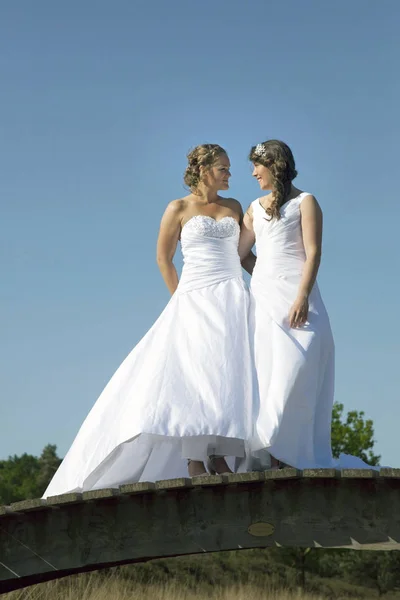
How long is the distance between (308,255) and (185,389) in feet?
5.41

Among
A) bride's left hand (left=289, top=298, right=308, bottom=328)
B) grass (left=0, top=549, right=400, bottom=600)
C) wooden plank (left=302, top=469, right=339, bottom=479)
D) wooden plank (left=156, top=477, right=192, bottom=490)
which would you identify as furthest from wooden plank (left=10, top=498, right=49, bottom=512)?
grass (left=0, top=549, right=400, bottom=600)

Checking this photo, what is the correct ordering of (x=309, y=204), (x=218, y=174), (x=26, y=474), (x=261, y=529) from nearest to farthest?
(x=261, y=529) → (x=309, y=204) → (x=218, y=174) → (x=26, y=474)

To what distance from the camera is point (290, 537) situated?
8172mm

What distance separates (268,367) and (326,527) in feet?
4.84

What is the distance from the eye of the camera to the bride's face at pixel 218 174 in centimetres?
897

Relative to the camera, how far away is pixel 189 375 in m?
8.53

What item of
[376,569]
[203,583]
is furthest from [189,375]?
[376,569]

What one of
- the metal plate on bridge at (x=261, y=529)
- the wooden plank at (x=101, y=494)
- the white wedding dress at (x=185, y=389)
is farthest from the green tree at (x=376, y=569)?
the wooden plank at (x=101, y=494)

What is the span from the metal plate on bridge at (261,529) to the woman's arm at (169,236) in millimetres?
2621

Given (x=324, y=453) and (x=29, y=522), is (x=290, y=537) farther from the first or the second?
(x=29, y=522)

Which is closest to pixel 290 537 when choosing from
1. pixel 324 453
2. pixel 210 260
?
pixel 324 453

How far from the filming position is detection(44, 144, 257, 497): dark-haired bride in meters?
→ 8.22

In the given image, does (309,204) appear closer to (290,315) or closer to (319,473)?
(290,315)

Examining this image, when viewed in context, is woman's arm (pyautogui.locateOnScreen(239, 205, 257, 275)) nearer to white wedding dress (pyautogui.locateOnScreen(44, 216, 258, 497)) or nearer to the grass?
white wedding dress (pyautogui.locateOnScreen(44, 216, 258, 497))
